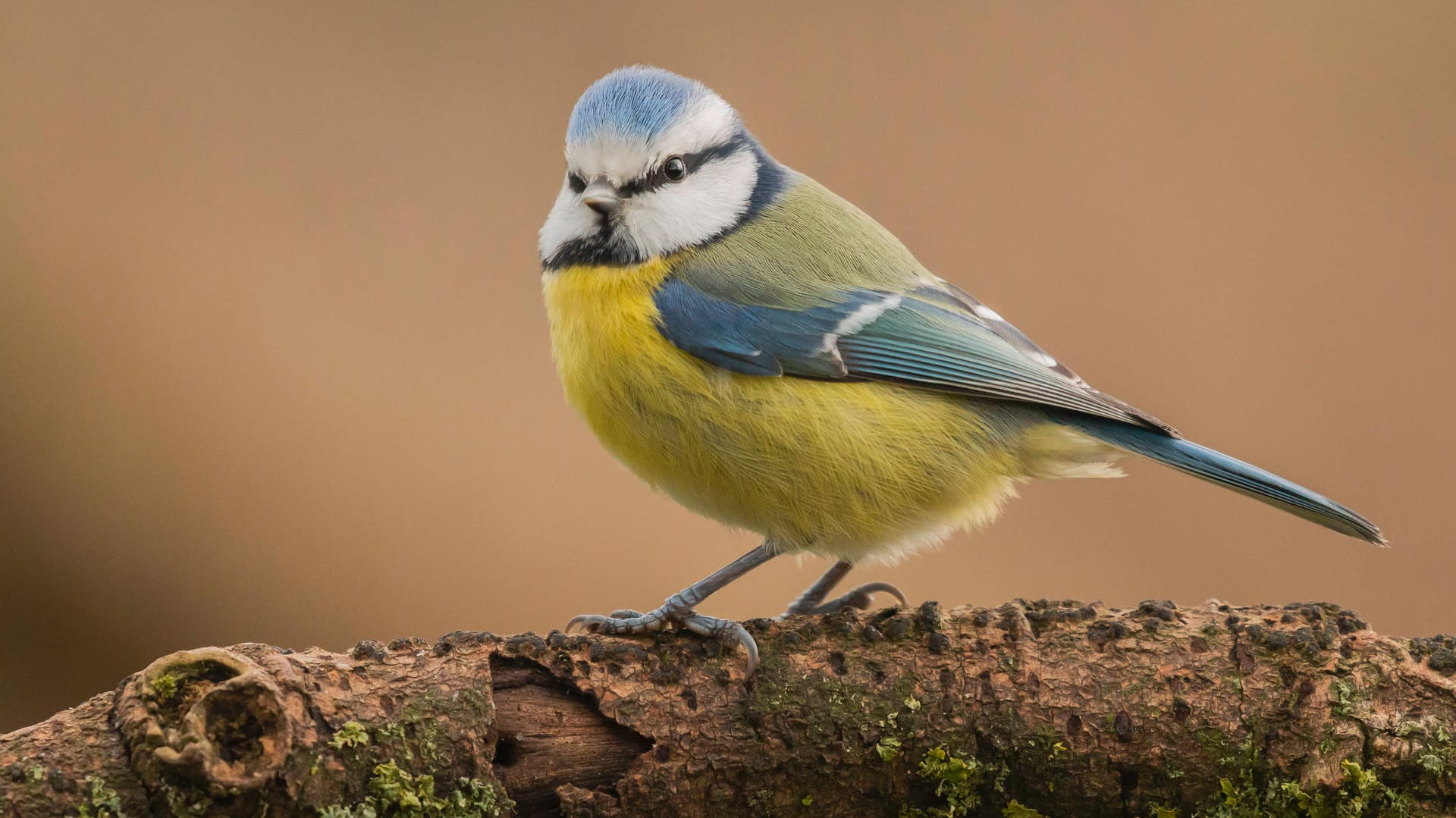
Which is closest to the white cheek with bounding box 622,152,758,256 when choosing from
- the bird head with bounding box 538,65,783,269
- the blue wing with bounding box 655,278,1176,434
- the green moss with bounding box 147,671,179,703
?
the bird head with bounding box 538,65,783,269

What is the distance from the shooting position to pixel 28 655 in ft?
11.7

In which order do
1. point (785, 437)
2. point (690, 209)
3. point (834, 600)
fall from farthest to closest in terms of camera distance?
point (834, 600) → point (690, 209) → point (785, 437)

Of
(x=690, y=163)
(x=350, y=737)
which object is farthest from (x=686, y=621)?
(x=690, y=163)

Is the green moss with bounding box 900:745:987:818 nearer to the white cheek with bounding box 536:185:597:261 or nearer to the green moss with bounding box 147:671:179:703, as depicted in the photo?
the green moss with bounding box 147:671:179:703

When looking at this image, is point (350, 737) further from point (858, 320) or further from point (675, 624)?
point (858, 320)

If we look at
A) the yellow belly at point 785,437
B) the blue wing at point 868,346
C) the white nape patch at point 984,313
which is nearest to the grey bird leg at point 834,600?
the yellow belly at point 785,437

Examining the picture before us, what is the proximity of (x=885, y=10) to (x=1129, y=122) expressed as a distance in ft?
3.05

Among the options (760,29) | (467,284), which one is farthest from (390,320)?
(760,29)

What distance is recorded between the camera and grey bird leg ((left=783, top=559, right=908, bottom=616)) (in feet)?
8.79

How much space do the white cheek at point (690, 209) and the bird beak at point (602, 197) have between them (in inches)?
1.8

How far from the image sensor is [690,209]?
2551 millimetres

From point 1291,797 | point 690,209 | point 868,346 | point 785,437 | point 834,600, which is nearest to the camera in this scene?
point 1291,797

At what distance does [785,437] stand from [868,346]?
0.91 ft

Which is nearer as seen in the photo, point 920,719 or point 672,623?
point 920,719
